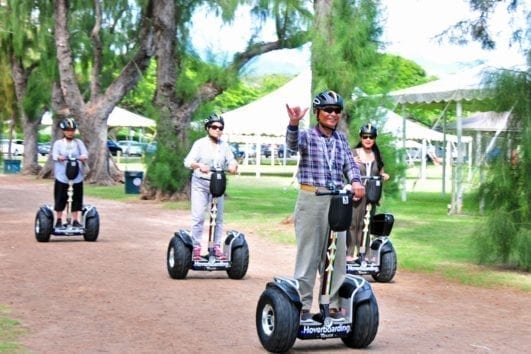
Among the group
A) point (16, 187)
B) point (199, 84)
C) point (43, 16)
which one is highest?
point (43, 16)

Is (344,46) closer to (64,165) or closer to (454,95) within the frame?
(454,95)

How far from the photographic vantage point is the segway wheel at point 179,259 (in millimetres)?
11969

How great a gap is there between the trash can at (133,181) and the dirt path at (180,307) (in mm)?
15258

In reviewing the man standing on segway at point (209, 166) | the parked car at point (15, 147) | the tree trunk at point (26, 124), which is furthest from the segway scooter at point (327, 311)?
the parked car at point (15, 147)

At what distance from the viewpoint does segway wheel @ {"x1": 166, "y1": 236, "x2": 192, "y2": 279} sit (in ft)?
39.3

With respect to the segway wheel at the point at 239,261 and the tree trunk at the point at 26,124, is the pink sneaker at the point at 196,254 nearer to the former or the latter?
the segway wheel at the point at 239,261

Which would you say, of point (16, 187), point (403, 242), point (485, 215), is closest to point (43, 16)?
point (16, 187)

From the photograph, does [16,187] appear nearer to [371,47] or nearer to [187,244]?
[371,47]

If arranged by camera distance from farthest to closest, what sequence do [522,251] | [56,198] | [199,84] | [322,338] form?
[199,84]
[56,198]
[522,251]
[322,338]

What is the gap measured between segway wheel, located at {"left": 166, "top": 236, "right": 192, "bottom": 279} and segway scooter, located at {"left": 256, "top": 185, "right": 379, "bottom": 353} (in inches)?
157

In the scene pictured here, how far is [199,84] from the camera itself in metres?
27.5

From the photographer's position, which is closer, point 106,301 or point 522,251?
point 106,301

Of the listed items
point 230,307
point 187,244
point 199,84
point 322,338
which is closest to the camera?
point 322,338

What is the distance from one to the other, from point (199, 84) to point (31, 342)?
19716 mm
